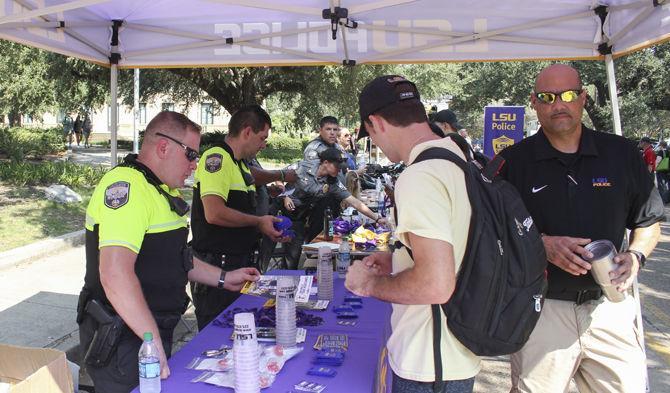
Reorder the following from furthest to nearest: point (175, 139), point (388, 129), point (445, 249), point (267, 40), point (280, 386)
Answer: point (267, 40) → point (175, 139) → point (280, 386) → point (388, 129) → point (445, 249)

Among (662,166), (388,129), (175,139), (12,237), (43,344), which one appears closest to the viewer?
(388,129)

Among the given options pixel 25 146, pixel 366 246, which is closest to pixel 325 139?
pixel 366 246

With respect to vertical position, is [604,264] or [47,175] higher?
[47,175]

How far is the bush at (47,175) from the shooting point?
1212cm

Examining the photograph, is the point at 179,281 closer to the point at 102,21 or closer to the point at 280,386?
the point at 280,386

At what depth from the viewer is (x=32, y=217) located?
8984 millimetres

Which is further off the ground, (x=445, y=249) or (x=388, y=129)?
(x=388, y=129)

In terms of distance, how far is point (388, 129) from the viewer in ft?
6.08

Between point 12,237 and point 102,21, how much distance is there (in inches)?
180

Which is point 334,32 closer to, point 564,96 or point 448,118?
point 448,118

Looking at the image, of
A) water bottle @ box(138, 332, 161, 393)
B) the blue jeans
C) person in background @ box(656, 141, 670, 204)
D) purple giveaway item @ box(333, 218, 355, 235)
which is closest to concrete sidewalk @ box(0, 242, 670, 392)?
purple giveaway item @ box(333, 218, 355, 235)

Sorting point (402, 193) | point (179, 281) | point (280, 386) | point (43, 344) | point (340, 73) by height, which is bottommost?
point (43, 344)

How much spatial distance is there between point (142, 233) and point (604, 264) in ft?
6.31

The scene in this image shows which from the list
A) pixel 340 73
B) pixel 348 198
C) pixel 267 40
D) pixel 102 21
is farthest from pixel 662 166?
pixel 102 21
